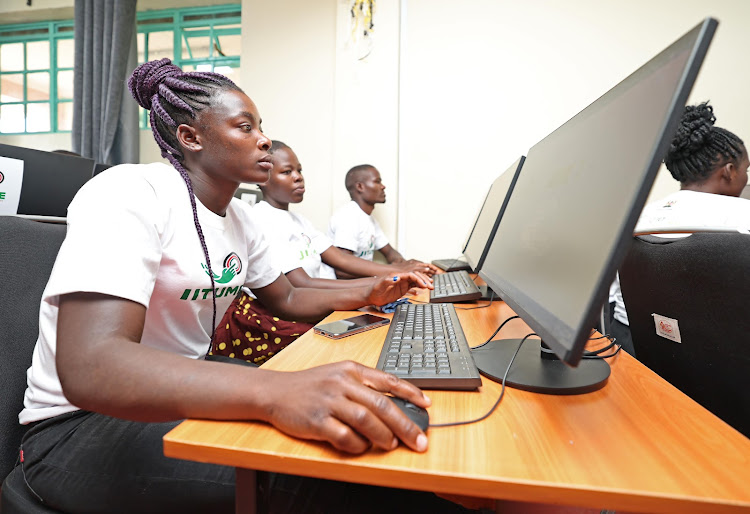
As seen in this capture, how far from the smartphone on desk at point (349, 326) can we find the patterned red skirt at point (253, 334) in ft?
1.39

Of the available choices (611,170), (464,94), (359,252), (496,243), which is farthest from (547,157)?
(464,94)

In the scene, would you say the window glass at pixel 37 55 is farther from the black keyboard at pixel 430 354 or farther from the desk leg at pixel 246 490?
the desk leg at pixel 246 490

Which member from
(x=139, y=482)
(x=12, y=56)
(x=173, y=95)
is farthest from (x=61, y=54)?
(x=139, y=482)

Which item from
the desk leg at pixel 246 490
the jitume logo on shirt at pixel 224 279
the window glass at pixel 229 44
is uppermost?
the window glass at pixel 229 44

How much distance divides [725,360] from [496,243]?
1.49 ft

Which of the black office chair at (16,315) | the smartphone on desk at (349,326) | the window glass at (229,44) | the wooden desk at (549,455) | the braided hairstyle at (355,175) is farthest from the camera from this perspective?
the window glass at (229,44)

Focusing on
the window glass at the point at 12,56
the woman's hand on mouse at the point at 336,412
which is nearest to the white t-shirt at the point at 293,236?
the woman's hand on mouse at the point at 336,412

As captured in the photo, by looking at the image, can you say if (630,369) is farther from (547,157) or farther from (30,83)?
(30,83)

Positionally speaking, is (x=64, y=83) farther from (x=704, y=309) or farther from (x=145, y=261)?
(x=704, y=309)

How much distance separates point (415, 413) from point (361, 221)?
2155mm

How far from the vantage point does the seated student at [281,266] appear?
1388 mm

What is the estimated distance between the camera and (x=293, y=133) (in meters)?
3.03

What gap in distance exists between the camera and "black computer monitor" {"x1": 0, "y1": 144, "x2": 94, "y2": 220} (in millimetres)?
1449

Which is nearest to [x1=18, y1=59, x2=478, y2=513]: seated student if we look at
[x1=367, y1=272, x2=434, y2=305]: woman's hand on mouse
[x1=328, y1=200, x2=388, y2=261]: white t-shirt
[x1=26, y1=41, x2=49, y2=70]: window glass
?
→ [x1=367, y1=272, x2=434, y2=305]: woman's hand on mouse
